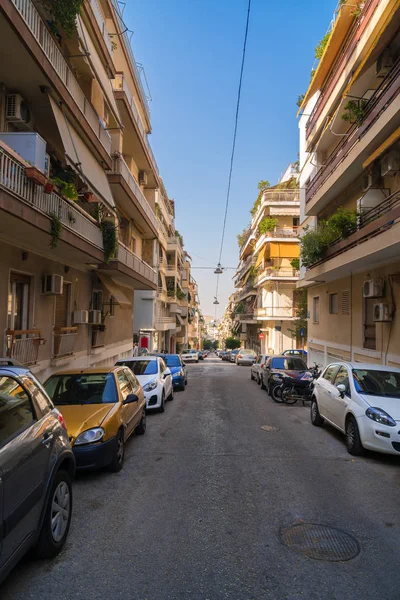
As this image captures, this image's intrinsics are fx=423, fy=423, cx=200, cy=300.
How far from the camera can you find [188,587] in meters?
3.15

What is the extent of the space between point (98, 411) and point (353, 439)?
165 inches

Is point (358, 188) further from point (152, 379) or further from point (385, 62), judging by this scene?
point (152, 379)

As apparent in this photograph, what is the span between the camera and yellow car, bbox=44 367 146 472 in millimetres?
5391

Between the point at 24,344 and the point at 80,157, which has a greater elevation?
the point at 80,157

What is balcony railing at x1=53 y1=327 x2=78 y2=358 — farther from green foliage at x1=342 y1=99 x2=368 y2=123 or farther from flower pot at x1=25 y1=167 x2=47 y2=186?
green foliage at x1=342 y1=99 x2=368 y2=123

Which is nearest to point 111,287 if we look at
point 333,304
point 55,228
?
point 55,228

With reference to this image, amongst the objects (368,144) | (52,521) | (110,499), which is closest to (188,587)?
(52,521)

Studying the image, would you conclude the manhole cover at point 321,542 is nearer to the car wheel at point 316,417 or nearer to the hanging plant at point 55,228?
the car wheel at point 316,417

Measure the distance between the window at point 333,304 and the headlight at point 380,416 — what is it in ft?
36.7

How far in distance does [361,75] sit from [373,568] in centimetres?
1376

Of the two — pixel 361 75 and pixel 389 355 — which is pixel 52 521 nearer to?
pixel 389 355

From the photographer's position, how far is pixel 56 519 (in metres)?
3.63

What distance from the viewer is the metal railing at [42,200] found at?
6.96 m

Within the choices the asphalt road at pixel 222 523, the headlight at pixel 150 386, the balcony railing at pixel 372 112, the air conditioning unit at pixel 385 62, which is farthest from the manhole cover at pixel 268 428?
the air conditioning unit at pixel 385 62
